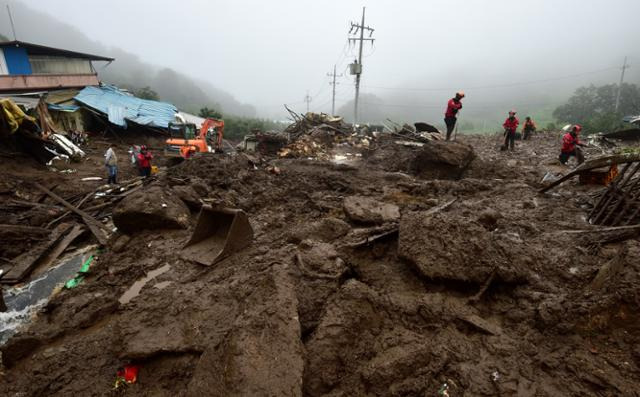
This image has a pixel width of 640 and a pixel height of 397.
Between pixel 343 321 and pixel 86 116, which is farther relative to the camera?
pixel 86 116

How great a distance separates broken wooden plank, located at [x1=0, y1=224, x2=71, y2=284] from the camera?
498 centimetres

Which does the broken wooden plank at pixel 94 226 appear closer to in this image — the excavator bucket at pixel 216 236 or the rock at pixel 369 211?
the excavator bucket at pixel 216 236

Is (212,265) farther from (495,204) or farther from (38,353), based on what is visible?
(495,204)

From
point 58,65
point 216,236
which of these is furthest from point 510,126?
point 58,65

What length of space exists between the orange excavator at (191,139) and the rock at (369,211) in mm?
7861

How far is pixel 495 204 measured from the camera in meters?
5.91

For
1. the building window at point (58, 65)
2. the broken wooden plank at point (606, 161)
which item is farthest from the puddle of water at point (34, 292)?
the building window at point (58, 65)

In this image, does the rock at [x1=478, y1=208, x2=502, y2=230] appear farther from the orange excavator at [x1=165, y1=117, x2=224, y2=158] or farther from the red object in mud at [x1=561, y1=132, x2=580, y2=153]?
the orange excavator at [x1=165, y1=117, x2=224, y2=158]

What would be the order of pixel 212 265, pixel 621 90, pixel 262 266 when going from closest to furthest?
pixel 262 266 → pixel 212 265 → pixel 621 90

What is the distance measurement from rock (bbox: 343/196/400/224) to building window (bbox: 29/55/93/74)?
25.0m

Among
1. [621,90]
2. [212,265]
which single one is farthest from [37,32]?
[621,90]

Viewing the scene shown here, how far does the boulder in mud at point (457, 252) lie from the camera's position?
3.01m

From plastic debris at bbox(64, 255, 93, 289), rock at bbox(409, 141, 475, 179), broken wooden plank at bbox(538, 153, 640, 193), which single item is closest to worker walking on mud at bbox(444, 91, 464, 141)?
rock at bbox(409, 141, 475, 179)

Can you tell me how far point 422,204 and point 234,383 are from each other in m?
4.68
